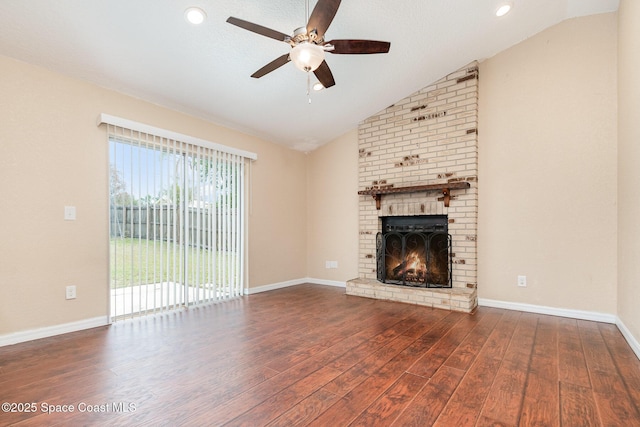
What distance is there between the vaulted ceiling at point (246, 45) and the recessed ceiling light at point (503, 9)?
0.17 feet

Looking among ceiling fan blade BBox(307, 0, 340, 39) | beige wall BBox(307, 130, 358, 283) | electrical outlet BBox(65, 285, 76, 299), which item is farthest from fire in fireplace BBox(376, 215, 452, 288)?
electrical outlet BBox(65, 285, 76, 299)

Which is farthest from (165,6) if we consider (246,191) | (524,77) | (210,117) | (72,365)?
(524,77)

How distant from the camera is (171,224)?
3539 millimetres

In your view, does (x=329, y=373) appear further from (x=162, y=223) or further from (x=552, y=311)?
(x=552, y=311)

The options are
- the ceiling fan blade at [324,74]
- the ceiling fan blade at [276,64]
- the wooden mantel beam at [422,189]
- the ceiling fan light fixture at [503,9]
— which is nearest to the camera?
the ceiling fan blade at [276,64]

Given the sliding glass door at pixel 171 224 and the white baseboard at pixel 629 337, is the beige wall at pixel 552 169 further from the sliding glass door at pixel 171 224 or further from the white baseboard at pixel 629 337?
the sliding glass door at pixel 171 224

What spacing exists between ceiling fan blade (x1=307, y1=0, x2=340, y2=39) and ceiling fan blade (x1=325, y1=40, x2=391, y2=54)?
20 cm

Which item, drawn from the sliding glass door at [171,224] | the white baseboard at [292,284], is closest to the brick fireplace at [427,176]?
the white baseboard at [292,284]

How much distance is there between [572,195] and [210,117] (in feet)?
14.3

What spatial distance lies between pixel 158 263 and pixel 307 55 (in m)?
2.75

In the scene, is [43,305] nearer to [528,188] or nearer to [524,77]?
[528,188]

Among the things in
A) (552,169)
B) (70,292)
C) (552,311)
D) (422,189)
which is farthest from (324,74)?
(552,311)

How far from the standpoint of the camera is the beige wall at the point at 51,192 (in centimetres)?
255

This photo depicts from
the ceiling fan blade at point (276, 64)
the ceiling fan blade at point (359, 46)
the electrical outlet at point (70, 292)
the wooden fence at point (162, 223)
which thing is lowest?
the electrical outlet at point (70, 292)
